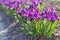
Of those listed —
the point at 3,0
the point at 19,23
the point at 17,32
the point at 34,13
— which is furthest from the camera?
the point at 3,0

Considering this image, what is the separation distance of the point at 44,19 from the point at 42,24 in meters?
0.12

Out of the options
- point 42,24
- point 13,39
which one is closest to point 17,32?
point 13,39

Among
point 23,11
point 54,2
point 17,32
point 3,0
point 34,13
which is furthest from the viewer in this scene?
point 3,0

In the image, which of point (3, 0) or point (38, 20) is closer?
point (38, 20)

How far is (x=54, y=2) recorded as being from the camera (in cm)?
650

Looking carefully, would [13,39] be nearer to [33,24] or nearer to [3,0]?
[33,24]

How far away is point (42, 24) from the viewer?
4.52 m

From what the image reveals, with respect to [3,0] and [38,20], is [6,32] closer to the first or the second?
[38,20]

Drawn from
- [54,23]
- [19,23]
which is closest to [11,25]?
[19,23]

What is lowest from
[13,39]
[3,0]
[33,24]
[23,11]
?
[13,39]

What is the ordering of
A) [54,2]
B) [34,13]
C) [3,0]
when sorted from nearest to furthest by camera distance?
1. [34,13]
2. [54,2]
3. [3,0]

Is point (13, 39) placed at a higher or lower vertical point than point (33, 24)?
lower

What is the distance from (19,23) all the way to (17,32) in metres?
0.40

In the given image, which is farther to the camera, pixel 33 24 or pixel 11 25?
pixel 11 25
